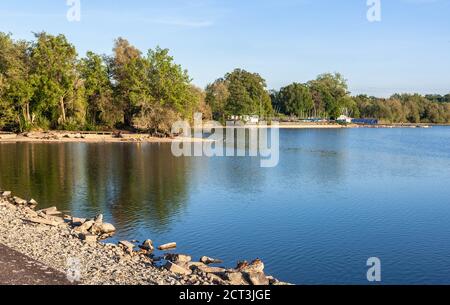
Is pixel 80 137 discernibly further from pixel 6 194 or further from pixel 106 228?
pixel 106 228

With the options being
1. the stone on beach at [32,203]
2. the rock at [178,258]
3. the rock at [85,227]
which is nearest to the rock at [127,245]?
the rock at [178,258]

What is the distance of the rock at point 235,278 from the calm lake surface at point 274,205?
2.18m

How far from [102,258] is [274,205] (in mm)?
14497

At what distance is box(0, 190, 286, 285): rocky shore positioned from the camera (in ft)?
48.0

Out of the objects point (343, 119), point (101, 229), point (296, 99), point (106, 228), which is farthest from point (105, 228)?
point (343, 119)

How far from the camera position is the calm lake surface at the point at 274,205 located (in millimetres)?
18734

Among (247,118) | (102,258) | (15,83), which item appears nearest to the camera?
(102,258)

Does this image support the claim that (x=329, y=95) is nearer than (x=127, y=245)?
No

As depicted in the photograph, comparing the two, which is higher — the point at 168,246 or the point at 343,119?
the point at 343,119

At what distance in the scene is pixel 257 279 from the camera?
14844 mm

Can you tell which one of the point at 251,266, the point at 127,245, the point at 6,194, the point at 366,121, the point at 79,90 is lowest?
the point at 251,266
